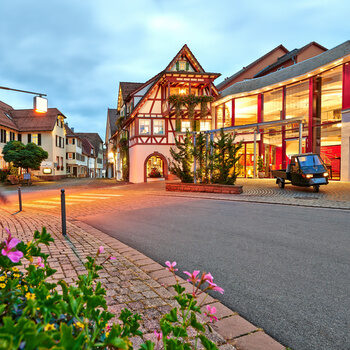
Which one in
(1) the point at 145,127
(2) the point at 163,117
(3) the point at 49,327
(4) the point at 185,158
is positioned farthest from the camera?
(2) the point at 163,117

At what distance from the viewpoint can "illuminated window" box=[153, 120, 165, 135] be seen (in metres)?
26.7

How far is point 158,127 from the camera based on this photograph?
87.9 ft

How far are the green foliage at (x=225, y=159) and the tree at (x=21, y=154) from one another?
2258cm

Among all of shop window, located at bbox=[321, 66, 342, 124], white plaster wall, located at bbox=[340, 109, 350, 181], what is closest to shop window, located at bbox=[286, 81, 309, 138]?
shop window, located at bbox=[321, 66, 342, 124]

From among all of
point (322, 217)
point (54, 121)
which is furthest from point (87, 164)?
point (322, 217)

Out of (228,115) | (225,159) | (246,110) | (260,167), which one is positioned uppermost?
(246,110)

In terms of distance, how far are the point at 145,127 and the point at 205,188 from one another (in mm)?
13187

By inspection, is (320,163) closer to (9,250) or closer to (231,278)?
(231,278)

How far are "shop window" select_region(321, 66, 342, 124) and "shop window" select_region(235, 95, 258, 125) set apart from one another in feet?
20.5

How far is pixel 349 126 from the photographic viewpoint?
61.0 feet

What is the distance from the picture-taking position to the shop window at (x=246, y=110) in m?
26.9

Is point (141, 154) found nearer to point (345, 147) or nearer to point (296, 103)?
point (296, 103)

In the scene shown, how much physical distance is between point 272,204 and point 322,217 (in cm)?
291

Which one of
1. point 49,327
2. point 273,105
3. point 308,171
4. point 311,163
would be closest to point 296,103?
point 273,105
